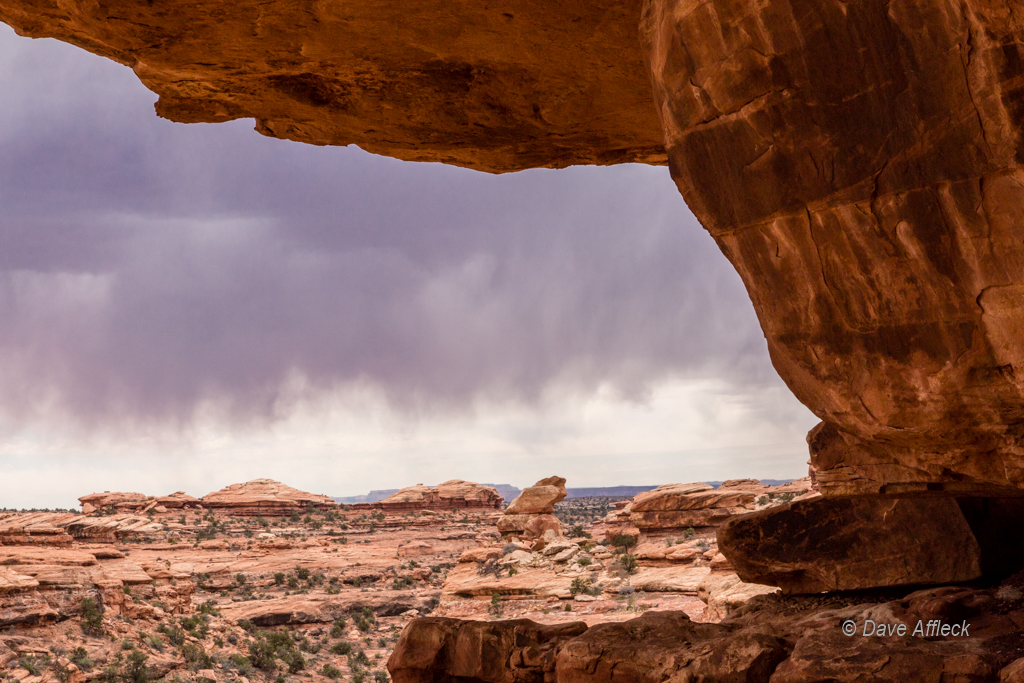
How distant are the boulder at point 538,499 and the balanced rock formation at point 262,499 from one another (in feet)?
134

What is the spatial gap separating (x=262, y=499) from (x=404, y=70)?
7874cm

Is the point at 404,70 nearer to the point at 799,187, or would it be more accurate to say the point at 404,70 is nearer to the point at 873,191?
the point at 799,187

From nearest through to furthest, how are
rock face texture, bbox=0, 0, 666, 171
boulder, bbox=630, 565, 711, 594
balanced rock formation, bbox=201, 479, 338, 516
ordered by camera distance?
rock face texture, bbox=0, 0, 666, 171
boulder, bbox=630, 565, 711, 594
balanced rock formation, bbox=201, 479, 338, 516

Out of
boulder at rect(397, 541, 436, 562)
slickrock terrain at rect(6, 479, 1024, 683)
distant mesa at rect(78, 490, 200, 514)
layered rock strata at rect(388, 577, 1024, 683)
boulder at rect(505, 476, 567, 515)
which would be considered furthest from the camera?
distant mesa at rect(78, 490, 200, 514)

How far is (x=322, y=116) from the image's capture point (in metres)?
11.6

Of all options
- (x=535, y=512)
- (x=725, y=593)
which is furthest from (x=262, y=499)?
(x=725, y=593)

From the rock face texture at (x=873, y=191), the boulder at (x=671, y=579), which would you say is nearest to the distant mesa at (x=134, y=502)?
the boulder at (x=671, y=579)

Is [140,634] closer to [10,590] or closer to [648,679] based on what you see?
[10,590]

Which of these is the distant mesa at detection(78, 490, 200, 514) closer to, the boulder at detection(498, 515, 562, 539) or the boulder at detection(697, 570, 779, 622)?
the boulder at detection(498, 515, 562, 539)

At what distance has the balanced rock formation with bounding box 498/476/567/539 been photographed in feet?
156

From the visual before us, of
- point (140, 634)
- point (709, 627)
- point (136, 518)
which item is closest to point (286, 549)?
point (136, 518)

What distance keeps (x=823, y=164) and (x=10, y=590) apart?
31.3 m

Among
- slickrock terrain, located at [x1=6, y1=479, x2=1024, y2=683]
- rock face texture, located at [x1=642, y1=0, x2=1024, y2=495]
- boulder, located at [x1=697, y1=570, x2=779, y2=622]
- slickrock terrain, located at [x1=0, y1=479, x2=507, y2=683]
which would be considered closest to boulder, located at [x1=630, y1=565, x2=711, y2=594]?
slickrock terrain, located at [x1=6, y1=479, x2=1024, y2=683]

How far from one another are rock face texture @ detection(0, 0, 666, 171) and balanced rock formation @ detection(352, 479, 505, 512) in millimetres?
75685
